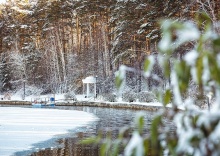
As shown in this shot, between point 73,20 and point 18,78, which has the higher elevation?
point 73,20

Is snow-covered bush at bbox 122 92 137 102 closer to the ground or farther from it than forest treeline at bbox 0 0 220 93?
closer to the ground

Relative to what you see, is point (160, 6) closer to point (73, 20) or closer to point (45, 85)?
point (73, 20)

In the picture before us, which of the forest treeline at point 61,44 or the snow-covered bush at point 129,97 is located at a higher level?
the forest treeline at point 61,44

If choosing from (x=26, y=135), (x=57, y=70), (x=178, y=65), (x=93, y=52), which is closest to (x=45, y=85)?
(x=57, y=70)

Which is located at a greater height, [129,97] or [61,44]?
[61,44]

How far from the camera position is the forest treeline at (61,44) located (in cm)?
3406

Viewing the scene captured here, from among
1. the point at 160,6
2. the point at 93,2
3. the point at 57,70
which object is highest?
the point at 93,2

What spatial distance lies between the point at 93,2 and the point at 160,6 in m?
10.6

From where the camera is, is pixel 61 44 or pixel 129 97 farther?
pixel 61 44

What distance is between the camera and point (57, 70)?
124 feet

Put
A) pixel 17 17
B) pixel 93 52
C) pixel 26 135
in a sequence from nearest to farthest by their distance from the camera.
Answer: pixel 26 135 → pixel 93 52 → pixel 17 17

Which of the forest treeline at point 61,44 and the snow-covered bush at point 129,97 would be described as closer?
the snow-covered bush at point 129,97

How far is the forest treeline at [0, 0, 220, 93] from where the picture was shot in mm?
34062

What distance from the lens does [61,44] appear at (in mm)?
39125
